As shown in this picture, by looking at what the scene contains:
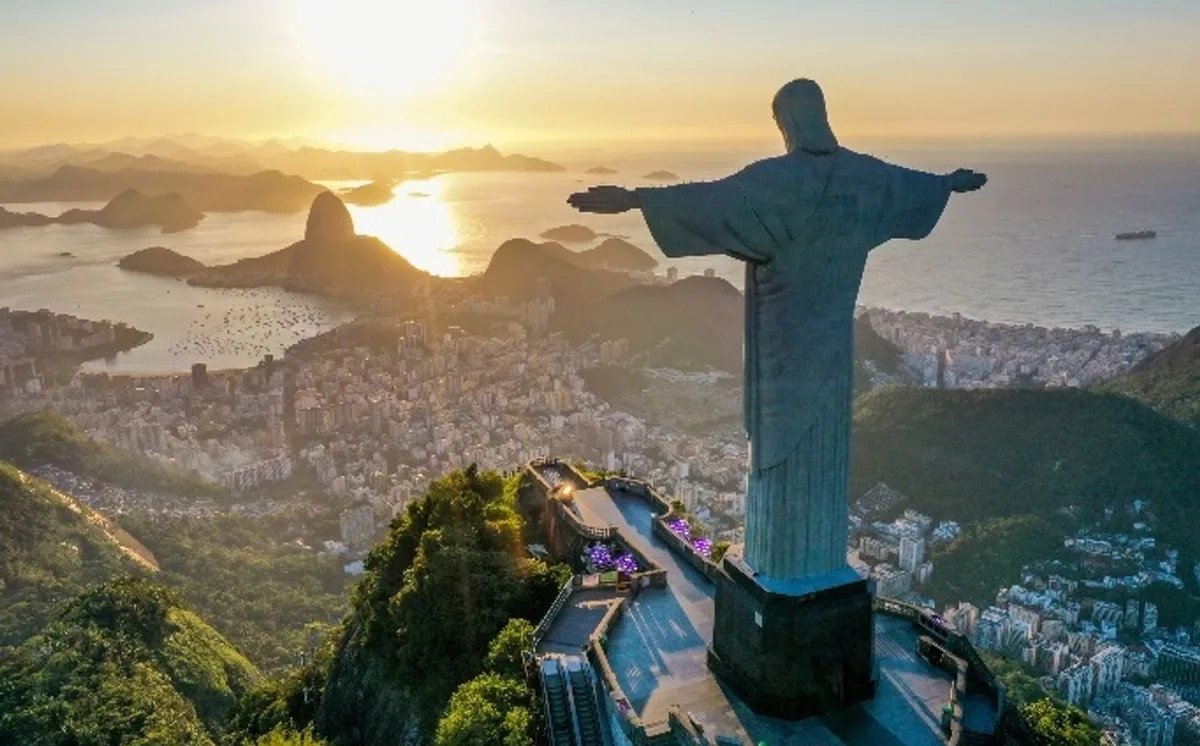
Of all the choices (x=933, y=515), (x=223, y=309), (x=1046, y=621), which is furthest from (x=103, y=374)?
(x=1046, y=621)

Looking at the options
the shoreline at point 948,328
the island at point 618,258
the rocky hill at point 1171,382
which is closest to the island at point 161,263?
the shoreline at point 948,328

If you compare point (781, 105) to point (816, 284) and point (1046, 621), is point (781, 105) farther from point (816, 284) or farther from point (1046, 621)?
point (1046, 621)

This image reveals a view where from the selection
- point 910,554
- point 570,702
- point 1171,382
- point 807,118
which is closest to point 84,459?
point 910,554

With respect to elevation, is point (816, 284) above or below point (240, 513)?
above

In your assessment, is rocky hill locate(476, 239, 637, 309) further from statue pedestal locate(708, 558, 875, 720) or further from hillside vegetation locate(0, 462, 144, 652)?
statue pedestal locate(708, 558, 875, 720)

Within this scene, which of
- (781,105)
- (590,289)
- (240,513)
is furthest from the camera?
(590,289)

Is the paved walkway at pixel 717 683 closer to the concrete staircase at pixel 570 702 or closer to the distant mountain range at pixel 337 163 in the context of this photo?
the concrete staircase at pixel 570 702

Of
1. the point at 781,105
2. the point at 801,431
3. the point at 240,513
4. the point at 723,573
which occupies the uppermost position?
the point at 781,105
